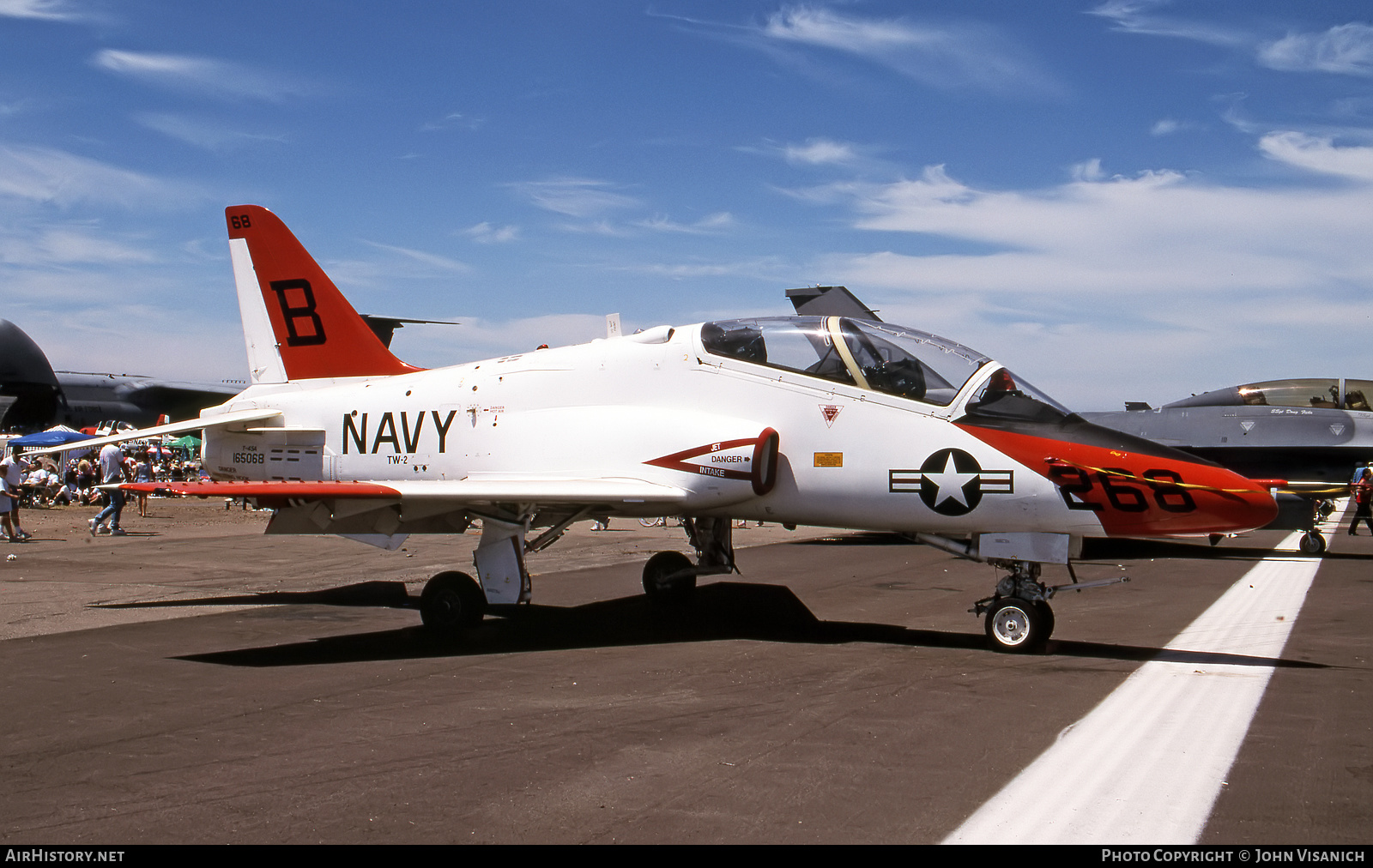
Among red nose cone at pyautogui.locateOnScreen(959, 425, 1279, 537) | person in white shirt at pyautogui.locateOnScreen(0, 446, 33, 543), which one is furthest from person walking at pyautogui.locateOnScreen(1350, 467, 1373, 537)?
person in white shirt at pyautogui.locateOnScreen(0, 446, 33, 543)

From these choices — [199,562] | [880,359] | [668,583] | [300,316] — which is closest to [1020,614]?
[880,359]

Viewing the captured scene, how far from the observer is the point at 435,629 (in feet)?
31.3

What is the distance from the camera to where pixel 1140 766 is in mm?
5078

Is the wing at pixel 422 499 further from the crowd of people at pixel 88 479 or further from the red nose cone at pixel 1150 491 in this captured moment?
the crowd of people at pixel 88 479

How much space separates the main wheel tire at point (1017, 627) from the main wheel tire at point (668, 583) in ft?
12.5

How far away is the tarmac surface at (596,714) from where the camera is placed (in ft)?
14.1

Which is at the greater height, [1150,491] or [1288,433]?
[1288,433]

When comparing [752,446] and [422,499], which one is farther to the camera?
[422,499]

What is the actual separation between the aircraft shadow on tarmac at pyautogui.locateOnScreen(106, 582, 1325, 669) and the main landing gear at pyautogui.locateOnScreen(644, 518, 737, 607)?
0.20 m

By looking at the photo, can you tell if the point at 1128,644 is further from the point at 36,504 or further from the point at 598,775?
the point at 36,504

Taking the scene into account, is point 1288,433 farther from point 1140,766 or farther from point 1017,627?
point 1140,766

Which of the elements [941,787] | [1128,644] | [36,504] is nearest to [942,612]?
[1128,644]

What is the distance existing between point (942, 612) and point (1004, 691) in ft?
13.7

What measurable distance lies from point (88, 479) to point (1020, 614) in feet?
104
